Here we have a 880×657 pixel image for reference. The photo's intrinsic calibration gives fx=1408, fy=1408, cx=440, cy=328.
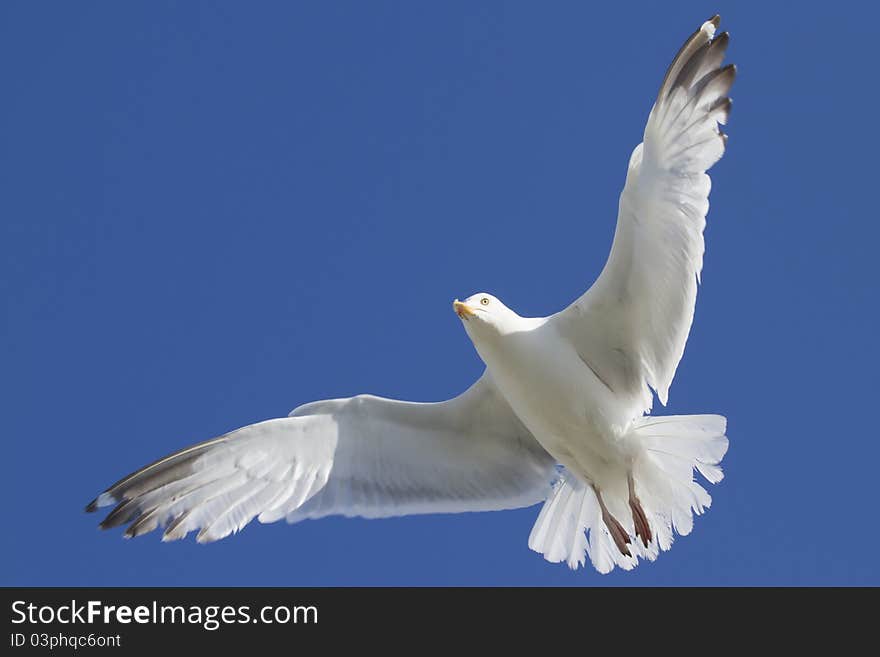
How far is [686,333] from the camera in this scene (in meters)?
7.89

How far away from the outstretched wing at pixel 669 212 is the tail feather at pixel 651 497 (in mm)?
428

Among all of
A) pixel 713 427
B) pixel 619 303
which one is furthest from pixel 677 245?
pixel 713 427

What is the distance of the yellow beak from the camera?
313 inches

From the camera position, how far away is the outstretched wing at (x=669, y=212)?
7.48 m

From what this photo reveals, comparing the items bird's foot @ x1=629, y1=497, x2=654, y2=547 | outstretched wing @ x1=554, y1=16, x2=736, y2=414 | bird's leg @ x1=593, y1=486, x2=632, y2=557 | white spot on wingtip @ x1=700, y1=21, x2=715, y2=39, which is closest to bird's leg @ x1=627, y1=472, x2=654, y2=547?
bird's foot @ x1=629, y1=497, x2=654, y2=547

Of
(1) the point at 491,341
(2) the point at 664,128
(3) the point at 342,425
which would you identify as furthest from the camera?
(3) the point at 342,425

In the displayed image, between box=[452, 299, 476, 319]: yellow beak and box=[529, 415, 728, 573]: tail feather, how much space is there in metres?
1.16

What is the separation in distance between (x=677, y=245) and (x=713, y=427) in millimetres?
1053

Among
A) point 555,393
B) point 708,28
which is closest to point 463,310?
point 555,393

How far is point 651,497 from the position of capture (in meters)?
8.23

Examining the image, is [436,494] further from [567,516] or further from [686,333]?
[686,333]

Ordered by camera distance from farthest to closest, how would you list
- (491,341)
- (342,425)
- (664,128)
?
(342,425) < (491,341) < (664,128)

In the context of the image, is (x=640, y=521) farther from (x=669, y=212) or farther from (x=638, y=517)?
(x=669, y=212)

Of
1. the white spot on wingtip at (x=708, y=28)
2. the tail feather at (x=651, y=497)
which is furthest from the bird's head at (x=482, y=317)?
the white spot on wingtip at (x=708, y=28)
